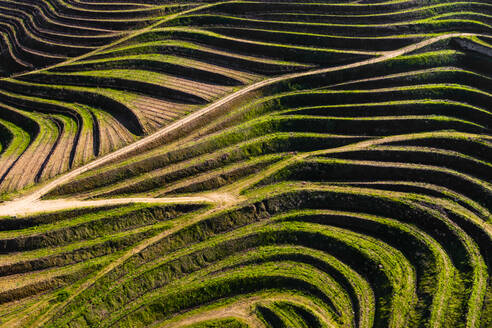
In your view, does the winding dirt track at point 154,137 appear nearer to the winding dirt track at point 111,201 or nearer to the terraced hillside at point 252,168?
the winding dirt track at point 111,201

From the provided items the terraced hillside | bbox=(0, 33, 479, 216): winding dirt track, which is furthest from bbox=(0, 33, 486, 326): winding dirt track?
the terraced hillside

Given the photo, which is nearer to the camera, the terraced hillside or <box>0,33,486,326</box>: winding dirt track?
the terraced hillside

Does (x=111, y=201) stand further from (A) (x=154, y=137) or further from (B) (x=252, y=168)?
(B) (x=252, y=168)

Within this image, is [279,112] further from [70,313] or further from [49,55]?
[49,55]

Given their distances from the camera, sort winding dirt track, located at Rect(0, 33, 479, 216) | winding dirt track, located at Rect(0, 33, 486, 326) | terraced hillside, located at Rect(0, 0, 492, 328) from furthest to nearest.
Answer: winding dirt track, located at Rect(0, 33, 479, 216), winding dirt track, located at Rect(0, 33, 486, 326), terraced hillside, located at Rect(0, 0, 492, 328)

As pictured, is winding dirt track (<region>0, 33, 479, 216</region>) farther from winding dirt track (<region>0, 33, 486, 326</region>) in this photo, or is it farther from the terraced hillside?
the terraced hillside

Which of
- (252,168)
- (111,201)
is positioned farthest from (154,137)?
(252,168)
